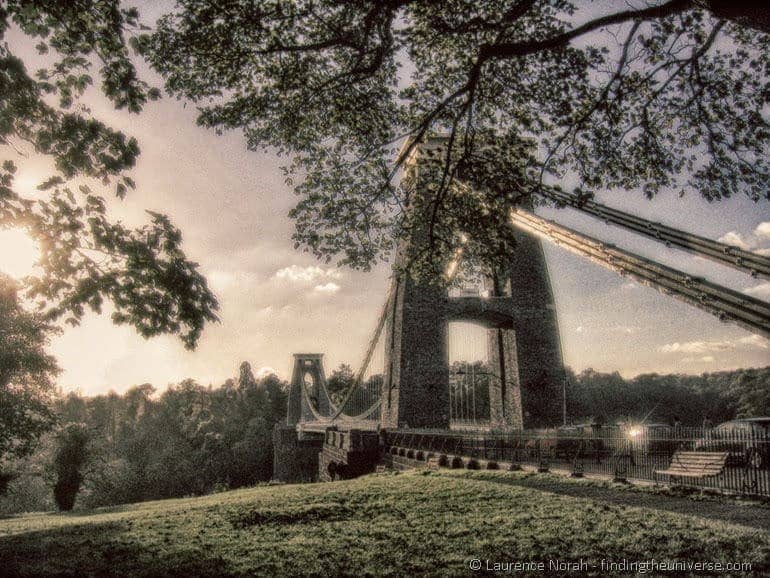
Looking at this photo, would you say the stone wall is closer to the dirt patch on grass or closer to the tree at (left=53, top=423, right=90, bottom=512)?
the tree at (left=53, top=423, right=90, bottom=512)

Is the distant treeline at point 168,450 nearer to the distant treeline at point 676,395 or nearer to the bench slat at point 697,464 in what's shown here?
the bench slat at point 697,464

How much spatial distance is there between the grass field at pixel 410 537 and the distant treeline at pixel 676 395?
138 ft

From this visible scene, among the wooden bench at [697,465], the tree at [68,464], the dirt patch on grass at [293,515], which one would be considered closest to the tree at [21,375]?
the tree at [68,464]

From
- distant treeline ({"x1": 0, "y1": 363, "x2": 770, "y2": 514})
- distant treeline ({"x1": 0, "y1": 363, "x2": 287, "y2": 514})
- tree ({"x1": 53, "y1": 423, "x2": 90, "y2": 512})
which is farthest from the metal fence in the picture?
distant treeline ({"x1": 0, "y1": 363, "x2": 287, "y2": 514})

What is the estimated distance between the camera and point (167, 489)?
3491 cm

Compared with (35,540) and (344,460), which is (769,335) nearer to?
(35,540)

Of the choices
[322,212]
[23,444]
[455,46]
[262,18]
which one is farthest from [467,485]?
[23,444]

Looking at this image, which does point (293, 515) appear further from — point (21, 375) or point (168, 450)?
point (168, 450)

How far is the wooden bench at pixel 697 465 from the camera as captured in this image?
740 cm

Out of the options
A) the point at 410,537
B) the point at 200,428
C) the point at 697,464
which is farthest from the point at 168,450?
the point at 410,537

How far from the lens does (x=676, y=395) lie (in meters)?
54.7

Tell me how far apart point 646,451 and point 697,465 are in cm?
109

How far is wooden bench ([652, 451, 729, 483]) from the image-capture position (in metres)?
7.40

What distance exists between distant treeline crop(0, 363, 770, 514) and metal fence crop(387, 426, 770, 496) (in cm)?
741
